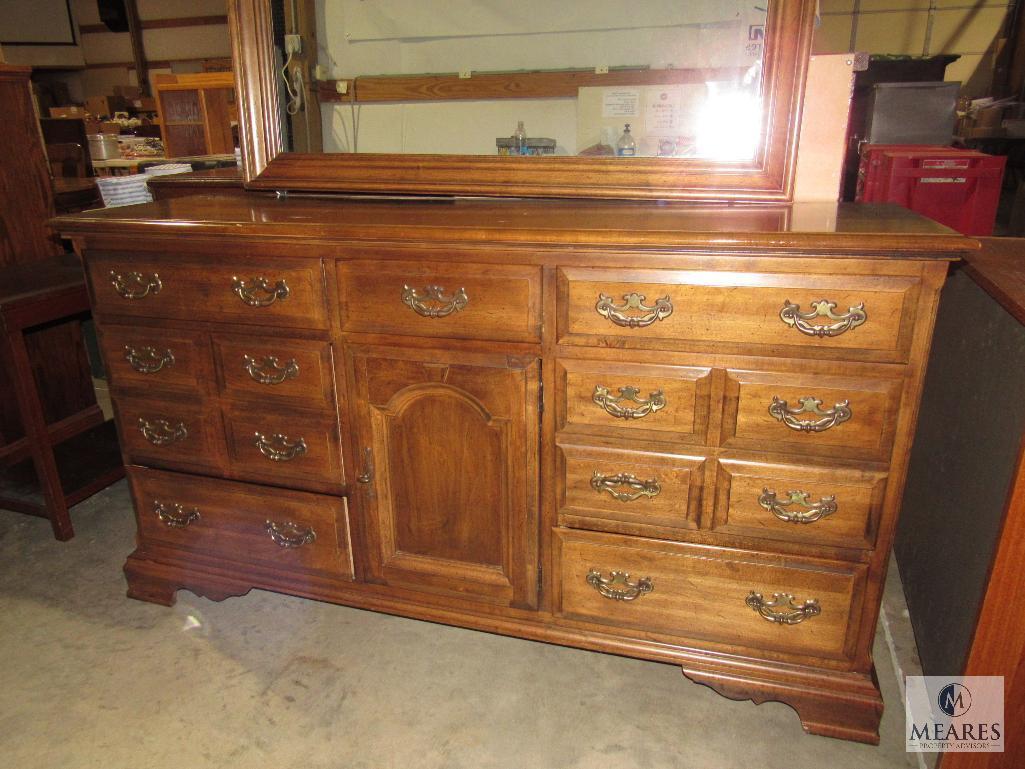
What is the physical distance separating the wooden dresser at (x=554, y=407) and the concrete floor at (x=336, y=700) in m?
0.12

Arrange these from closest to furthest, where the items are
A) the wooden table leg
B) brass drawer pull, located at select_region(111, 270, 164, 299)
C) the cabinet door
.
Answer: the cabinet door → brass drawer pull, located at select_region(111, 270, 164, 299) → the wooden table leg

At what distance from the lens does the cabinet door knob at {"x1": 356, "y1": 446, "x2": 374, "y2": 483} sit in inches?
59.4

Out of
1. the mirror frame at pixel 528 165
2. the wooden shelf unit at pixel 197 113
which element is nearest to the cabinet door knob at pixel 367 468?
the mirror frame at pixel 528 165

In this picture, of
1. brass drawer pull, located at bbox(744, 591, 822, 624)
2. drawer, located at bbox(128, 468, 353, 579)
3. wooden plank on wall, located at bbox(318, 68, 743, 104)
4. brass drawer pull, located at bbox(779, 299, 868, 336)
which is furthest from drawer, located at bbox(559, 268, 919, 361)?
drawer, located at bbox(128, 468, 353, 579)

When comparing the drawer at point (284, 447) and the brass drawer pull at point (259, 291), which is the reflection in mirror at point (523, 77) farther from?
A: the drawer at point (284, 447)

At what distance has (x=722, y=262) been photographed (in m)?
1.18

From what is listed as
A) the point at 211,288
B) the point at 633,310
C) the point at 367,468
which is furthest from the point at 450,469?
the point at 211,288

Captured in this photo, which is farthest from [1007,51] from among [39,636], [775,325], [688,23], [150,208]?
[39,636]

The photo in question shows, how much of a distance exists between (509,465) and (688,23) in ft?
3.44

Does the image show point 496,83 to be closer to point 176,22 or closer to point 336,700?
point 336,700

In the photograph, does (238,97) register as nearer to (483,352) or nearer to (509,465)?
(483,352)

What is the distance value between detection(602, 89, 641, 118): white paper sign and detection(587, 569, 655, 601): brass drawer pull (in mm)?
1012

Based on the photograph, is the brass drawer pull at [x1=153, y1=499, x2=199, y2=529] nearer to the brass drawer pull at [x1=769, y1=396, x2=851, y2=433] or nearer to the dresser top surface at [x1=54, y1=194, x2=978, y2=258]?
the dresser top surface at [x1=54, y1=194, x2=978, y2=258]

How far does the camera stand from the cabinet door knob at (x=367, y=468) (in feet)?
4.95
